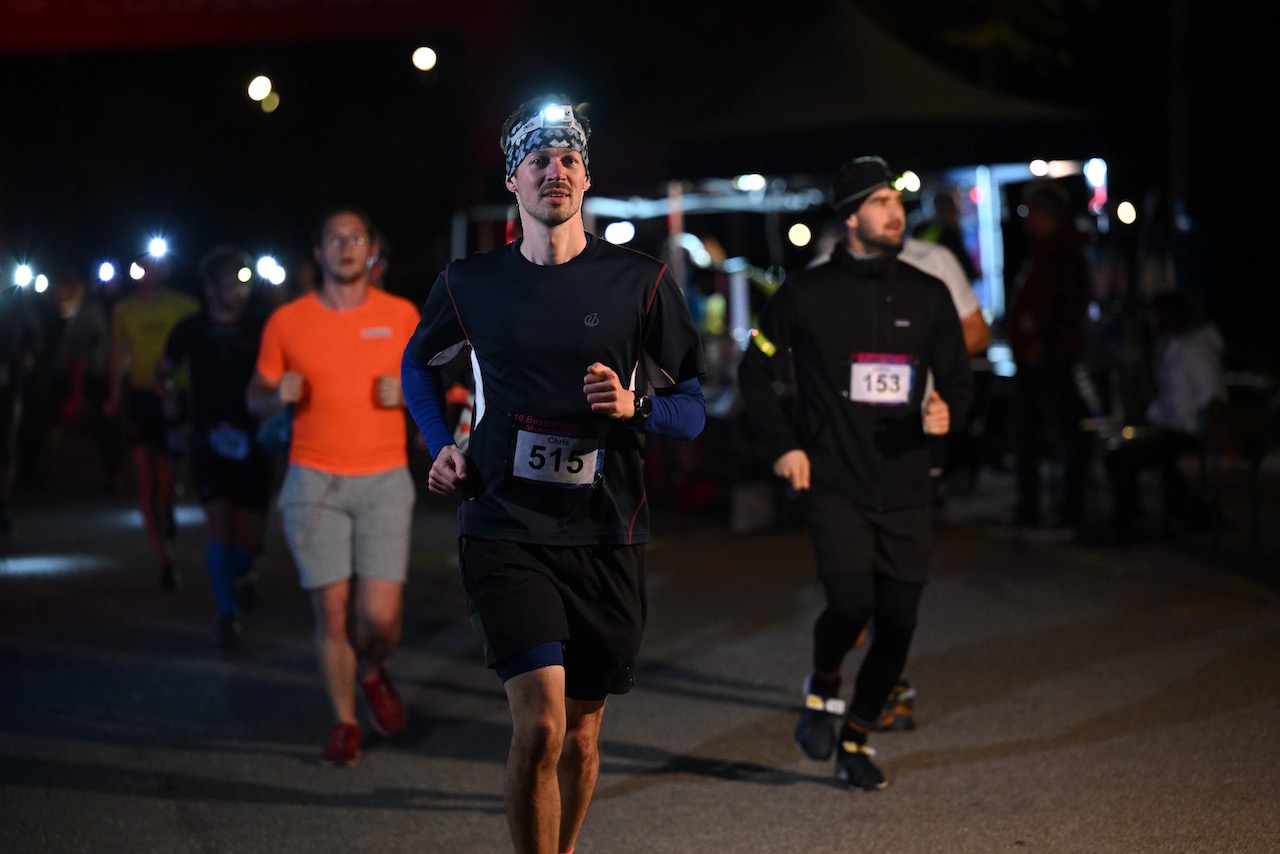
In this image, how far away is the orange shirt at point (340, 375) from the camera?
6.80 meters

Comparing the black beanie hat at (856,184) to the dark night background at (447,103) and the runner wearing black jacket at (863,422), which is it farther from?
the dark night background at (447,103)

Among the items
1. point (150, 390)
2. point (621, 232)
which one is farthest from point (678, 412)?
point (621, 232)

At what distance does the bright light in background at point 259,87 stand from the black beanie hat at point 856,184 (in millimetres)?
14196

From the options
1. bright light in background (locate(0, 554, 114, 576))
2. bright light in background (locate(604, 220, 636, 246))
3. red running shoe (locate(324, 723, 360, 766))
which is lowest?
red running shoe (locate(324, 723, 360, 766))

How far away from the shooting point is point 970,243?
52.8 feet

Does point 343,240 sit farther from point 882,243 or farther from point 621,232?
point 621,232

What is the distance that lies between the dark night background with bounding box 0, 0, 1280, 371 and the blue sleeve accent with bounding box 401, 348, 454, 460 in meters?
8.81

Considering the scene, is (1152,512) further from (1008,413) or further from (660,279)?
(660,279)

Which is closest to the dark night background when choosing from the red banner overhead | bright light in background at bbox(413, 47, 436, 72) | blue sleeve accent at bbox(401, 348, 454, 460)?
the red banner overhead

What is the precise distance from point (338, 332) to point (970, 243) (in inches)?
407

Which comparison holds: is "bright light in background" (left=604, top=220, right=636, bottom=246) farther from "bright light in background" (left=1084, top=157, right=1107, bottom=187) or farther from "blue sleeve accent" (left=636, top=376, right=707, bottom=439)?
"blue sleeve accent" (left=636, top=376, right=707, bottom=439)

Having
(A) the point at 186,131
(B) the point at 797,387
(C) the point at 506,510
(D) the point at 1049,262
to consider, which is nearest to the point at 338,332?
(B) the point at 797,387

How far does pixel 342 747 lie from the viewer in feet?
21.6

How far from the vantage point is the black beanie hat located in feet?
20.9
